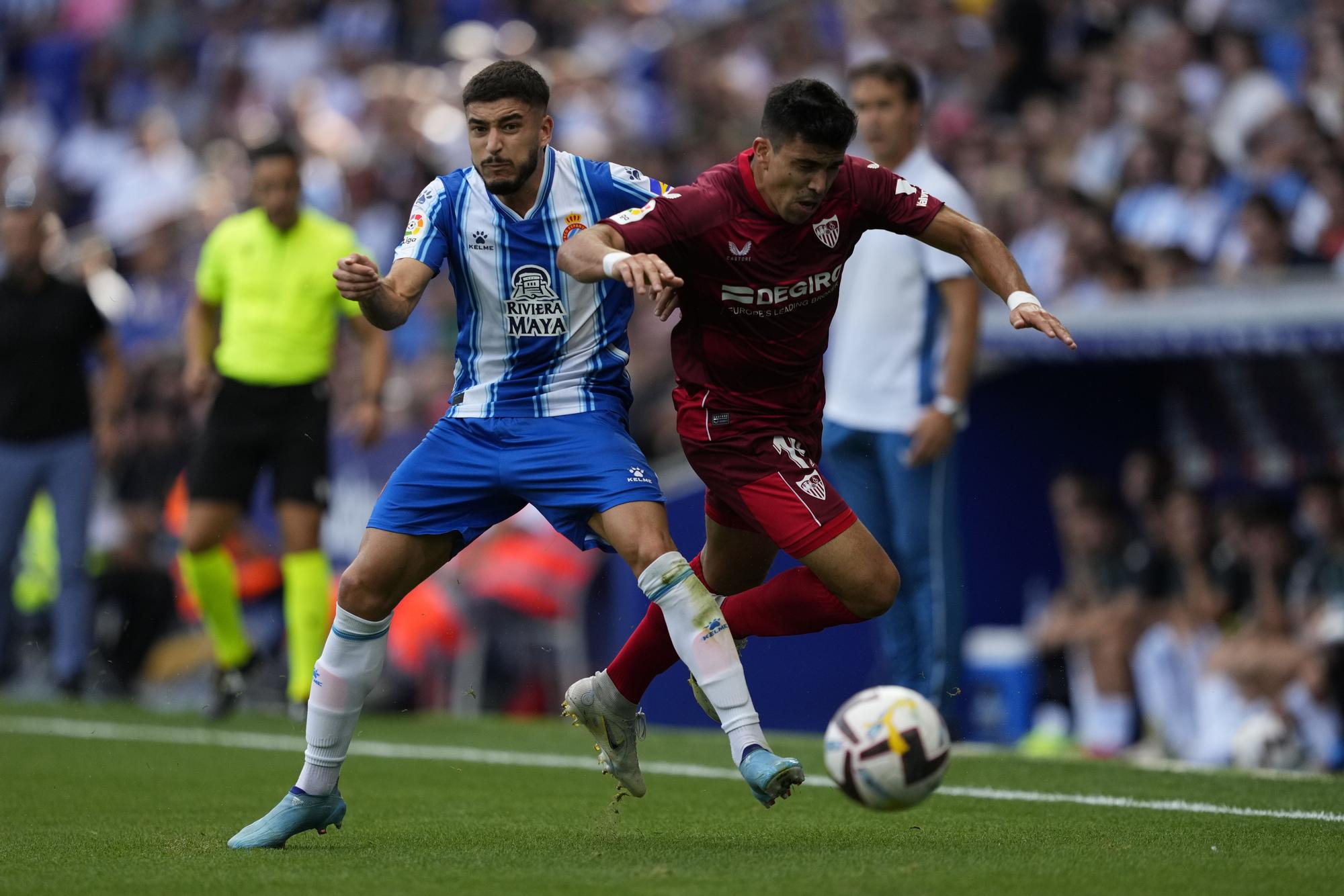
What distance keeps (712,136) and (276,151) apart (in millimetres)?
6952

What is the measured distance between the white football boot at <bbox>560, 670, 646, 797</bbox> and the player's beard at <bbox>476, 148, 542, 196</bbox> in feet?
5.11

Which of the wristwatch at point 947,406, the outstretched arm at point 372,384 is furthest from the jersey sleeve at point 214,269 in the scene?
the wristwatch at point 947,406

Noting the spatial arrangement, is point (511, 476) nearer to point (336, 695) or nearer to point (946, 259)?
point (336, 695)

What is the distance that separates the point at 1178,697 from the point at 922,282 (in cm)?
326

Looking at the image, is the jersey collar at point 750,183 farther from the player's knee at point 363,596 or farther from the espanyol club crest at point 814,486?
the player's knee at point 363,596

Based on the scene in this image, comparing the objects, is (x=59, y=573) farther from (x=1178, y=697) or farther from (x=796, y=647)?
(x=1178, y=697)

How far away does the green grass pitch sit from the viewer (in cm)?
481

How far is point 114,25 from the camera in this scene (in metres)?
23.6

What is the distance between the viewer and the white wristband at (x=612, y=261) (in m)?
5.10

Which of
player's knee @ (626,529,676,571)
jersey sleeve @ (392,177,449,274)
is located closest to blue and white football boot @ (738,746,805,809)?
player's knee @ (626,529,676,571)

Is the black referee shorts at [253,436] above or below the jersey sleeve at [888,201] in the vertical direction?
below

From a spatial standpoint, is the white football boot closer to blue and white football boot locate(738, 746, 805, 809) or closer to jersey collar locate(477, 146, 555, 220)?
blue and white football boot locate(738, 746, 805, 809)

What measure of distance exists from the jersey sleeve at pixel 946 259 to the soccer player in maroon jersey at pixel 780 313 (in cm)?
195

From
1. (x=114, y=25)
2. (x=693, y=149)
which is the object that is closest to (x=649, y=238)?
(x=693, y=149)
